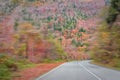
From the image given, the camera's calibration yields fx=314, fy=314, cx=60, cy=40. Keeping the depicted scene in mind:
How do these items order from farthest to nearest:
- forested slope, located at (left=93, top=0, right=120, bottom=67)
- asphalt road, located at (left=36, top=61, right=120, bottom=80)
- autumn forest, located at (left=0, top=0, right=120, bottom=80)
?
forested slope, located at (left=93, top=0, right=120, bottom=67) < asphalt road, located at (left=36, top=61, right=120, bottom=80) < autumn forest, located at (left=0, top=0, right=120, bottom=80)

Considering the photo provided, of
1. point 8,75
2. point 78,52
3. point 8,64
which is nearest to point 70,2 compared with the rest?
point 8,64

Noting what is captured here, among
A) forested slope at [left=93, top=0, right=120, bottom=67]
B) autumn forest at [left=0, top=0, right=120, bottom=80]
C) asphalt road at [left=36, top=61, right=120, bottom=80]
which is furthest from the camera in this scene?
forested slope at [left=93, top=0, right=120, bottom=67]

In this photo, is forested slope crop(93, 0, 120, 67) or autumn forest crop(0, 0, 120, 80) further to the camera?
forested slope crop(93, 0, 120, 67)

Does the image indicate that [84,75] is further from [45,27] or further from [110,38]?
[110,38]

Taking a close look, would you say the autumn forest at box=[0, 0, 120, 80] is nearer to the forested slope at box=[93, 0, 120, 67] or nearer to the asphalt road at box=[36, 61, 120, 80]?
the forested slope at box=[93, 0, 120, 67]

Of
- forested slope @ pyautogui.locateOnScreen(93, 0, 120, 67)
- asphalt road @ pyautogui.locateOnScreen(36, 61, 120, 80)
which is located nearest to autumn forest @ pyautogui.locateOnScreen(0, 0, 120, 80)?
forested slope @ pyautogui.locateOnScreen(93, 0, 120, 67)

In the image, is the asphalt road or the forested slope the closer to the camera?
the asphalt road

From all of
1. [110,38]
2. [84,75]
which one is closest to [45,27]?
[84,75]

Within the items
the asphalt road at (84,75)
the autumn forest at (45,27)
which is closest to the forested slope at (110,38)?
the autumn forest at (45,27)

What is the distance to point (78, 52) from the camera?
121812 mm

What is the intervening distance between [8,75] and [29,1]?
511cm

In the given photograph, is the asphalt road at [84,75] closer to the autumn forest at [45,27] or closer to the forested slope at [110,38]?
the autumn forest at [45,27]

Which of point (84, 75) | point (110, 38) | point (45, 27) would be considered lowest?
point (84, 75)

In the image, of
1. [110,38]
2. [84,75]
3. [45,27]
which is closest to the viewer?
[84,75]
